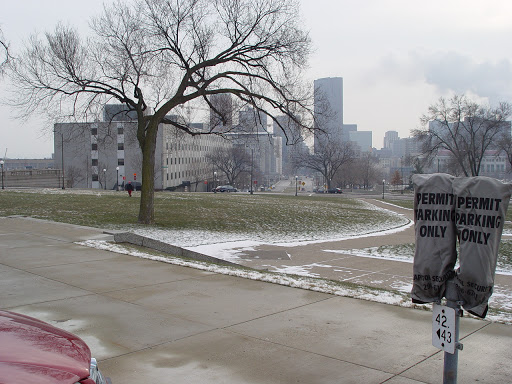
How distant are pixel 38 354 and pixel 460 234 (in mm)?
2773

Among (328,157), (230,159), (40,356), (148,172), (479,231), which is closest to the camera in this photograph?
(40,356)

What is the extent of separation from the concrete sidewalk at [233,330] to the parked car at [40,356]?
128cm

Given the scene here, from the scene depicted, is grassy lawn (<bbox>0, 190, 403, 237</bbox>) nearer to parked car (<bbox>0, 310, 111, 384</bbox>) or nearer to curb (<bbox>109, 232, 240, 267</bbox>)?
curb (<bbox>109, 232, 240, 267</bbox>)

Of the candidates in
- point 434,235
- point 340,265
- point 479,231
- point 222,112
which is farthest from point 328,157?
point 479,231

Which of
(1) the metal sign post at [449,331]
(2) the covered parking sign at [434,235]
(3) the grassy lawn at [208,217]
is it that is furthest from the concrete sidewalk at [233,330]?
(3) the grassy lawn at [208,217]

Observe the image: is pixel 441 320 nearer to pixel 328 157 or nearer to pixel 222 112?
pixel 222 112

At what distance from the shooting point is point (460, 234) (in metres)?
3.36

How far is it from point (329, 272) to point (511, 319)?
239 inches

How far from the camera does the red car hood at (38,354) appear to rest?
2.76m

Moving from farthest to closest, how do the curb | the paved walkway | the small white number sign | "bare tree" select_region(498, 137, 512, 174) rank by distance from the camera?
"bare tree" select_region(498, 137, 512, 174), the curb, the paved walkway, the small white number sign

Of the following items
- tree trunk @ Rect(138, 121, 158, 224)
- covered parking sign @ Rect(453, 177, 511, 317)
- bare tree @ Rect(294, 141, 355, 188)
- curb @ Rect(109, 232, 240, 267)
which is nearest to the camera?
covered parking sign @ Rect(453, 177, 511, 317)

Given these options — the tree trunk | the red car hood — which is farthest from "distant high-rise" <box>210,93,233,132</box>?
the red car hood

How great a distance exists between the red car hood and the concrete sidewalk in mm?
1270

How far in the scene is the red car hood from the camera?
9.04ft
